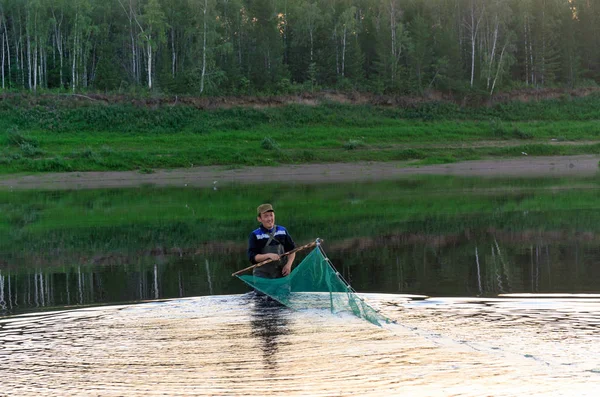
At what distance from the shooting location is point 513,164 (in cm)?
4497

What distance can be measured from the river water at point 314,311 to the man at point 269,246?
0.65m

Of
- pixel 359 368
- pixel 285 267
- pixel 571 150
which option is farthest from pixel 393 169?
pixel 359 368

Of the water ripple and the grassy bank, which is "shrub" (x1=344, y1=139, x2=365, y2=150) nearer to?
the grassy bank

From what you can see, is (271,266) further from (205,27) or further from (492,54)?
(492,54)

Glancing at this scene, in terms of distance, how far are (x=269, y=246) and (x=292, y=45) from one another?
5830 cm

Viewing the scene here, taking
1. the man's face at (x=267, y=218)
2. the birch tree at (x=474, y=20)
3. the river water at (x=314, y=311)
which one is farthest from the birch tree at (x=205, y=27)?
the man's face at (x=267, y=218)

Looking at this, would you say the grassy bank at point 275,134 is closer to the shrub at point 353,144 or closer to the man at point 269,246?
the shrub at point 353,144

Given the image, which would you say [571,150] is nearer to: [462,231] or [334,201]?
[334,201]

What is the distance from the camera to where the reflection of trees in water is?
32.3ft

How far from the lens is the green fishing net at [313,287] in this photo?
1221 centimetres

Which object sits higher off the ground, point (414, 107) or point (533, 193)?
point (414, 107)

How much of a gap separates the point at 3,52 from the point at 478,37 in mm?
40012

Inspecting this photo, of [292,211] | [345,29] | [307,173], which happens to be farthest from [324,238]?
[345,29]

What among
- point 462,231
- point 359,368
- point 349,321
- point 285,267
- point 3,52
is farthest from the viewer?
point 3,52
